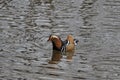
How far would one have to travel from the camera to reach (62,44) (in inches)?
674

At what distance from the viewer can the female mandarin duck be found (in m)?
16.9

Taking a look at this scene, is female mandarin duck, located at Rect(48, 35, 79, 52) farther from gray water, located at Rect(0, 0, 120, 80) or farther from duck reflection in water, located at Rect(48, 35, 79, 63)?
gray water, located at Rect(0, 0, 120, 80)

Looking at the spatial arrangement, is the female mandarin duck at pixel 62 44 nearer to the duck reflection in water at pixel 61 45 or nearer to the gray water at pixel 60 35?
the duck reflection in water at pixel 61 45

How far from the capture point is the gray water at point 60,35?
1405cm

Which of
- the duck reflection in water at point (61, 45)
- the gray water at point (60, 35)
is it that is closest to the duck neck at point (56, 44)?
the duck reflection in water at point (61, 45)

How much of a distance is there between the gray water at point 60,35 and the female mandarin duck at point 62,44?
0.26 meters

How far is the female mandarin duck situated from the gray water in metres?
0.26

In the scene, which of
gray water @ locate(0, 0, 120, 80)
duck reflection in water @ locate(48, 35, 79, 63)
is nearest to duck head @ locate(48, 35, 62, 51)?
duck reflection in water @ locate(48, 35, 79, 63)

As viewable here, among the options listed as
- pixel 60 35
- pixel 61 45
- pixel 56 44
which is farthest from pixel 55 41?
pixel 60 35

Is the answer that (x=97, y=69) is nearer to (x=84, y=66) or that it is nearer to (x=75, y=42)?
(x=84, y=66)

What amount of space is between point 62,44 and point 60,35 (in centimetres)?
119

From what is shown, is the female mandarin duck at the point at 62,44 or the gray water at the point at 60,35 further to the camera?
the female mandarin duck at the point at 62,44

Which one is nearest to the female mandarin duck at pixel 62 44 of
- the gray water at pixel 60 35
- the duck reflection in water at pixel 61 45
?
the duck reflection in water at pixel 61 45

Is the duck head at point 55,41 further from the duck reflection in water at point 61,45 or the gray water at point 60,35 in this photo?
the gray water at point 60,35
